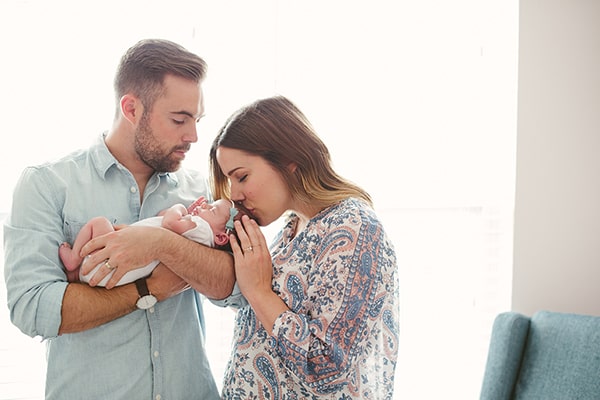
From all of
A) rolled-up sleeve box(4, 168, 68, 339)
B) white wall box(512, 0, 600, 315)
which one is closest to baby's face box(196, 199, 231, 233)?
rolled-up sleeve box(4, 168, 68, 339)

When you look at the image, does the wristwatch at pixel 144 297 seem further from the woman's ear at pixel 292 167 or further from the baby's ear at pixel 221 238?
the woman's ear at pixel 292 167

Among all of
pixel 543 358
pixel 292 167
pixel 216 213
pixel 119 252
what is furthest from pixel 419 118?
pixel 119 252

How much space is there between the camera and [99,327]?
5.24ft

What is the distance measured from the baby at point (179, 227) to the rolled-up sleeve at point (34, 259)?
0.14 ft

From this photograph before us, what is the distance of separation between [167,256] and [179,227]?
117 millimetres

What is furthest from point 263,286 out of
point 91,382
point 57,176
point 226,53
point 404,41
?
point 404,41

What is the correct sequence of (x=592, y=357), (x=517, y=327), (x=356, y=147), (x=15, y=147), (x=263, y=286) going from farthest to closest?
(x=356, y=147)
(x=15, y=147)
(x=517, y=327)
(x=592, y=357)
(x=263, y=286)

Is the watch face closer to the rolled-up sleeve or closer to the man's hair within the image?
the rolled-up sleeve

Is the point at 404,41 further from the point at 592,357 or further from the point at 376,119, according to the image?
→ the point at 592,357

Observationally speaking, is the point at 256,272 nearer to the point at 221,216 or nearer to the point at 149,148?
the point at 221,216

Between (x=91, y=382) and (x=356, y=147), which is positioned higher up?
(x=356, y=147)

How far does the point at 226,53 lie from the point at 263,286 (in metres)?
1.48

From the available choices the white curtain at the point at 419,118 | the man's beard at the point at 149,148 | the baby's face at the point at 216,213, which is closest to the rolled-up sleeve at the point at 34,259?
the man's beard at the point at 149,148

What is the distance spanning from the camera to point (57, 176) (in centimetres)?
162
